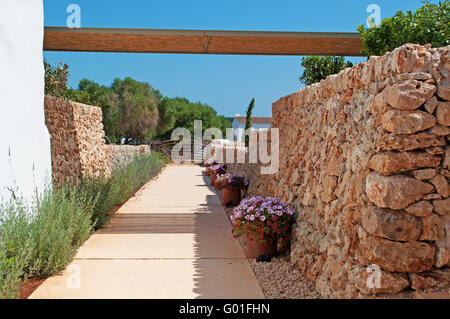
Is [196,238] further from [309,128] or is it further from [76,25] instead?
[76,25]

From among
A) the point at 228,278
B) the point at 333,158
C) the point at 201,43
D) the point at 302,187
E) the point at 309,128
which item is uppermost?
the point at 201,43

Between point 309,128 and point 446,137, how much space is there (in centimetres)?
229

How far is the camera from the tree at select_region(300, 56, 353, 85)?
1130 centimetres

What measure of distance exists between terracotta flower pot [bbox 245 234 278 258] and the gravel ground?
0.09 metres

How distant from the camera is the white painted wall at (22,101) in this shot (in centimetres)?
545

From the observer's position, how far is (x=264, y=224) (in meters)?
5.38

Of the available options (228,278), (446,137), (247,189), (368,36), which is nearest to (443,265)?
(446,137)

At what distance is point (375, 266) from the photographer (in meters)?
3.40

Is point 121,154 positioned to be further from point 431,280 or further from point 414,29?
point 431,280

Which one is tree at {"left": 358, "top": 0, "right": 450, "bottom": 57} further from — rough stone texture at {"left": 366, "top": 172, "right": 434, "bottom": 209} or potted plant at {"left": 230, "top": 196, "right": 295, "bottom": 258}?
rough stone texture at {"left": 366, "top": 172, "right": 434, "bottom": 209}

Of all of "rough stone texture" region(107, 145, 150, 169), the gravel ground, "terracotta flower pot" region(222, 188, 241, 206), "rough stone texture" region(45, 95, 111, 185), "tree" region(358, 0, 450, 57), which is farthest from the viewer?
"rough stone texture" region(107, 145, 150, 169)

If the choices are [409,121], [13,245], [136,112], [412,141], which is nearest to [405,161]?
[412,141]

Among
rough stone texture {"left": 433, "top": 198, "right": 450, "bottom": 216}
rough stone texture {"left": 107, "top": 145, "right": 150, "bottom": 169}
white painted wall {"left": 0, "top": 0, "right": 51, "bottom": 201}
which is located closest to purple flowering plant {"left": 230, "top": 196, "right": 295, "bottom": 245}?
rough stone texture {"left": 433, "top": 198, "right": 450, "bottom": 216}

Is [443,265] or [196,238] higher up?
[443,265]
